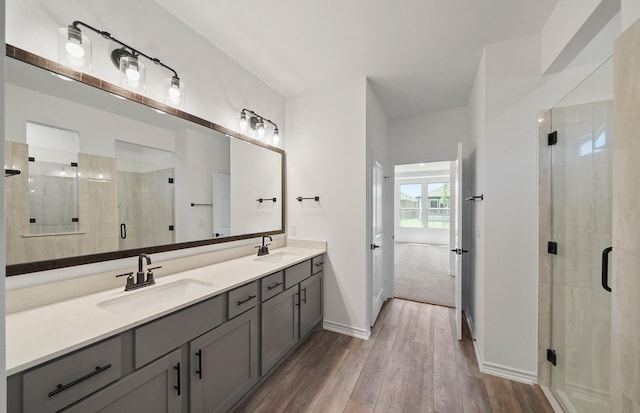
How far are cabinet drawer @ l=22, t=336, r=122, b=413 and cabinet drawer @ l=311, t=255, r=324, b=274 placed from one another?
1693 millimetres

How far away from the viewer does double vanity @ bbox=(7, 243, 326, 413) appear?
842 mm

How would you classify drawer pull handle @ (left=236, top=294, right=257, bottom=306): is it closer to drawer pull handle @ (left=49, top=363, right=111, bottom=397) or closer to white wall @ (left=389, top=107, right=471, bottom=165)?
drawer pull handle @ (left=49, top=363, right=111, bottom=397)

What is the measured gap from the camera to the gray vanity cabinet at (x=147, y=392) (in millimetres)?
936

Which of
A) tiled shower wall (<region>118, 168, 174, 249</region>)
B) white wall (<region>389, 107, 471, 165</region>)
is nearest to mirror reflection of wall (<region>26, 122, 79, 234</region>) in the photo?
tiled shower wall (<region>118, 168, 174, 249</region>)

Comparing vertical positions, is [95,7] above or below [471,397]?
above

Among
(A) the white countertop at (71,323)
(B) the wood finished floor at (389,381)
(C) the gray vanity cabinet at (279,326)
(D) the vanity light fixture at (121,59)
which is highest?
(D) the vanity light fixture at (121,59)

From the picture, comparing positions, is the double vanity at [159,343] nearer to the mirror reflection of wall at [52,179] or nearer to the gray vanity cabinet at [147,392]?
the gray vanity cabinet at [147,392]

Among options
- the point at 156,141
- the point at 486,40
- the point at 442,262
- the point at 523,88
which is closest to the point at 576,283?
the point at 523,88

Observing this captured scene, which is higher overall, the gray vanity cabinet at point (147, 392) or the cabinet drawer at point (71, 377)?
the cabinet drawer at point (71, 377)

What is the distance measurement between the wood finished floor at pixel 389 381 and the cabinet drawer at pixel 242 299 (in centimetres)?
67

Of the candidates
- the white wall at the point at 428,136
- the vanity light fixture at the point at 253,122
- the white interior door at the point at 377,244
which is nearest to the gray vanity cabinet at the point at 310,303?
the white interior door at the point at 377,244

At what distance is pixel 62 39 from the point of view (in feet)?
4.02

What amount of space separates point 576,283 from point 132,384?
8.59ft

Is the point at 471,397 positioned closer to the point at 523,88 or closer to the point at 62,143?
the point at 523,88
